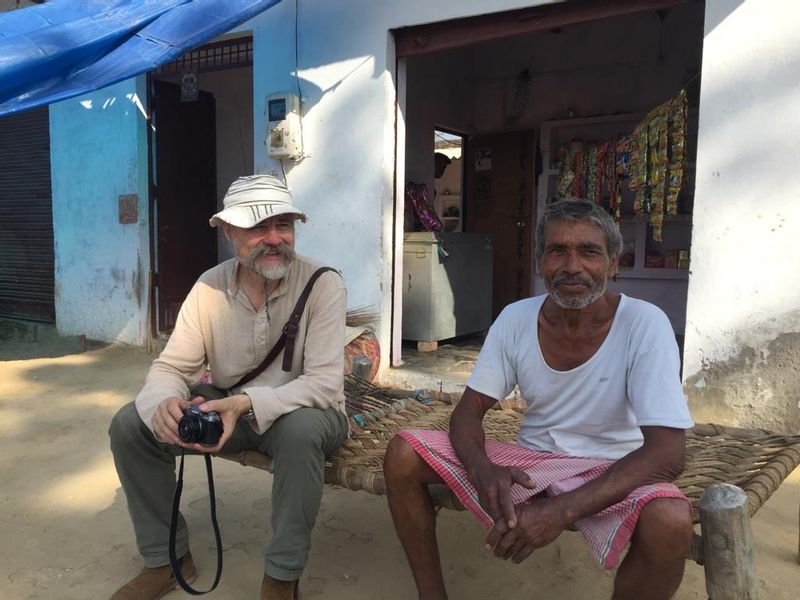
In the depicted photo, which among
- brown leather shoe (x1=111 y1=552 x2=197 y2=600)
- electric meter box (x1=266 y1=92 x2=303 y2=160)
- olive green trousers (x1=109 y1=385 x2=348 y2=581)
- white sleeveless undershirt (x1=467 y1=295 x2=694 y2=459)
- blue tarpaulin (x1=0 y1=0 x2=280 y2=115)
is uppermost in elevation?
blue tarpaulin (x1=0 y1=0 x2=280 y2=115)

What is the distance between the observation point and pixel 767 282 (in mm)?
3375

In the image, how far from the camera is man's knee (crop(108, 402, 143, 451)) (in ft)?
6.74

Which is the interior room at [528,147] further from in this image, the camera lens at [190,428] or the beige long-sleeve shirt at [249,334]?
the camera lens at [190,428]

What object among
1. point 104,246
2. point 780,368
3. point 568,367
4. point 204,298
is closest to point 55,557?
point 204,298

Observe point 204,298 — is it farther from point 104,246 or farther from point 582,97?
point 582,97

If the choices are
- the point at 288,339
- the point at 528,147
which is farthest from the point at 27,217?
the point at 288,339

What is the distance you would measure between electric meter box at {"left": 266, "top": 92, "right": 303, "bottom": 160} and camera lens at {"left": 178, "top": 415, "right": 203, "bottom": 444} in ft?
11.0

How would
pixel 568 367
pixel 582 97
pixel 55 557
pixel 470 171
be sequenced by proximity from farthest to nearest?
pixel 470 171
pixel 582 97
pixel 55 557
pixel 568 367

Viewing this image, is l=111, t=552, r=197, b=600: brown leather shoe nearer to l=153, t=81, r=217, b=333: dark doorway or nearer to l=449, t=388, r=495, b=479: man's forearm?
l=449, t=388, r=495, b=479: man's forearm

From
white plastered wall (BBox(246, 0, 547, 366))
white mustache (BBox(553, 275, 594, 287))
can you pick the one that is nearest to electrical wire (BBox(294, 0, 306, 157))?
white plastered wall (BBox(246, 0, 547, 366))

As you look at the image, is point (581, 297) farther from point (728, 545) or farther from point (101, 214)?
point (101, 214)

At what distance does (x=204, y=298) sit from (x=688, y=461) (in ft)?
5.86

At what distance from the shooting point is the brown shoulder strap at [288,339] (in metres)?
2.17

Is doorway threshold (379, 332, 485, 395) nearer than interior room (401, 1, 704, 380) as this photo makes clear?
Yes
